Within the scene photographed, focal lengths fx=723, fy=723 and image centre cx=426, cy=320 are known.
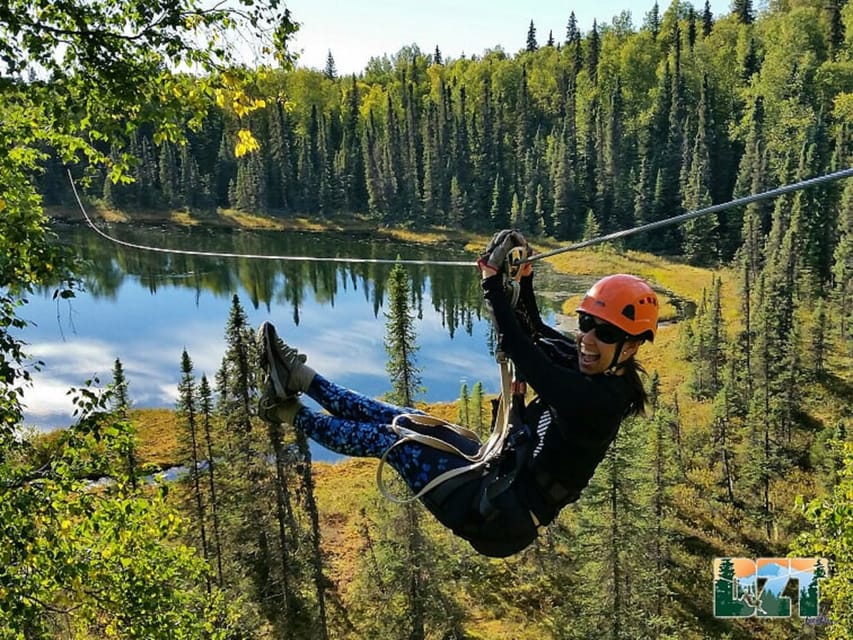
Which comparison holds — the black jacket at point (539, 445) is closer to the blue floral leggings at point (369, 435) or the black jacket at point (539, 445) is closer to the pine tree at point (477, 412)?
the blue floral leggings at point (369, 435)

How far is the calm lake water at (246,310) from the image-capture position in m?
35.9

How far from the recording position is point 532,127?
303ft

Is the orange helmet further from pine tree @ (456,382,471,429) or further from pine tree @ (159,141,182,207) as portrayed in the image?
pine tree @ (159,141,182,207)

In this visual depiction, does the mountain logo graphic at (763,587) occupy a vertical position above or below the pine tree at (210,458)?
below

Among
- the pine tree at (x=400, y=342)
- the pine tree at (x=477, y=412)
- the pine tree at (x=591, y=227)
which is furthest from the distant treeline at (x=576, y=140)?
the pine tree at (x=400, y=342)

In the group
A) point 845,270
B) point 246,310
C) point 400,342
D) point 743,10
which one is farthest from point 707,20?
point 400,342

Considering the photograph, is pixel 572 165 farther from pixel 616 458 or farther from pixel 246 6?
pixel 246 6

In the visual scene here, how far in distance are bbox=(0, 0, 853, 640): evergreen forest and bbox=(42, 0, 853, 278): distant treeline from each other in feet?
1.24

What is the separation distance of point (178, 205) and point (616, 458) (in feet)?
264

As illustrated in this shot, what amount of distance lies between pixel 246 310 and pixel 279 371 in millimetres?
43859

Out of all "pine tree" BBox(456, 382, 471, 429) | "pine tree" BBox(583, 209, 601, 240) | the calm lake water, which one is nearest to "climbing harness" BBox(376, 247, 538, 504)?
the calm lake water

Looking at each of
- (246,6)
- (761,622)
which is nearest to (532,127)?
(761,622)

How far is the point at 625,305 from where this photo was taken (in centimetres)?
412

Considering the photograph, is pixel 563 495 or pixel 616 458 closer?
pixel 563 495
